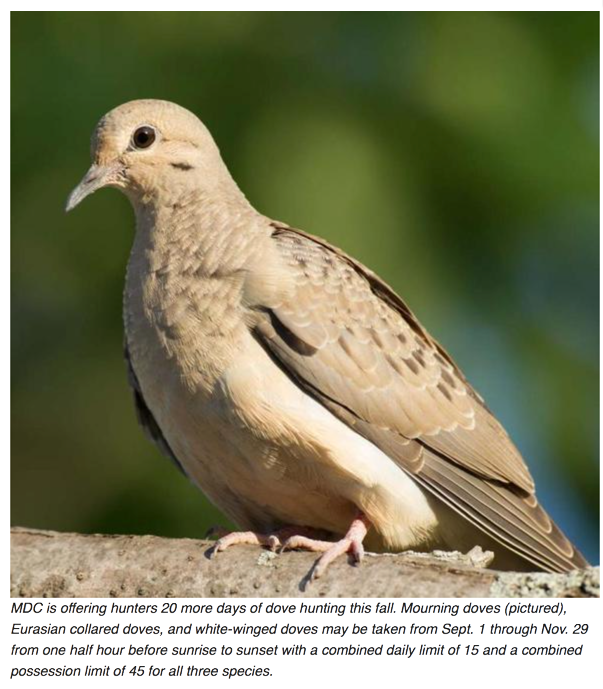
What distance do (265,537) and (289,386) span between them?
0.57 meters

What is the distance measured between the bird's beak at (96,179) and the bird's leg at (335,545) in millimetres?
1607

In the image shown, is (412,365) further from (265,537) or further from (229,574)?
(229,574)

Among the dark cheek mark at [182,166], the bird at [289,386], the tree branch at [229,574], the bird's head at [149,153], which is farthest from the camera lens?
the dark cheek mark at [182,166]

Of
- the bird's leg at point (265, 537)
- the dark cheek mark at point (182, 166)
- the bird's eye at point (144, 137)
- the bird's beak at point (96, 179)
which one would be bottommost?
the bird's leg at point (265, 537)

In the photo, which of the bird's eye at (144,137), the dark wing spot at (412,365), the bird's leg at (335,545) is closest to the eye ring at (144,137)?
the bird's eye at (144,137)

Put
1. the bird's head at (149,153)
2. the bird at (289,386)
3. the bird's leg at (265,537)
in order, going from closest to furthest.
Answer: the bird's leg at (265,537) → the bird at (289,386) → the bird's head at (149,153)

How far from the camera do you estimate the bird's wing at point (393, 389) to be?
4.29 meters

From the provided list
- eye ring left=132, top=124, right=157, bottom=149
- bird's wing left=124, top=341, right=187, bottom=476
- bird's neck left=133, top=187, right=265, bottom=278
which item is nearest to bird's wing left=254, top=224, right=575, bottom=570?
bird's neck left=133, top=187, right=265, bottom=278

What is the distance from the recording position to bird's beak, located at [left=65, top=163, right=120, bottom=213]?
4492mm

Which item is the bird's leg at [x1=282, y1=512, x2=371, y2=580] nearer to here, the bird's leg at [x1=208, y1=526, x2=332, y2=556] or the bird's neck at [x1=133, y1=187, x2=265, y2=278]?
the bird's leg at [x1=208, y1=526, x2=332, y2=556]

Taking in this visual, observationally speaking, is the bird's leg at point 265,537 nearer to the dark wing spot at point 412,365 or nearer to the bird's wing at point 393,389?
the bird's wing at point 393,389
